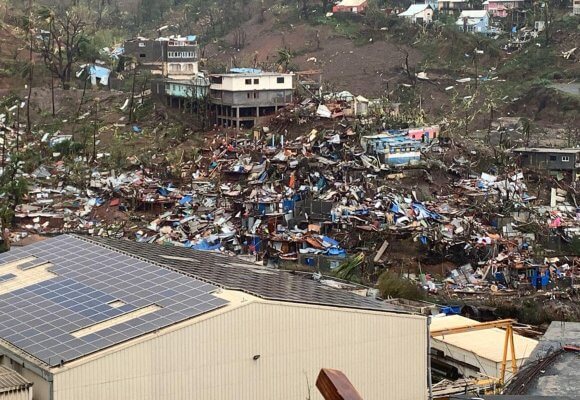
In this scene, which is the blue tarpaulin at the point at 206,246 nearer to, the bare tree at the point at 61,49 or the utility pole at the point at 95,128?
the utility pole at the point at 95,128

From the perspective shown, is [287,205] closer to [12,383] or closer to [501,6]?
[12,383]

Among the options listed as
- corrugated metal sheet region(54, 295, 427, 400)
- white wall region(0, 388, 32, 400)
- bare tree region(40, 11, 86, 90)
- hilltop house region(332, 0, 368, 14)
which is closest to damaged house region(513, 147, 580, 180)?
corrugated metal sheet region(54, 295, 427, 400)

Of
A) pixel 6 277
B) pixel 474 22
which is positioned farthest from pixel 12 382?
pixel 474 22

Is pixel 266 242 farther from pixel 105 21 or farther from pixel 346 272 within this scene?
pixel 105 21

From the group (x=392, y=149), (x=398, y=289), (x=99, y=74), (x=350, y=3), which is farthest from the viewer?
(x=350, y=3)

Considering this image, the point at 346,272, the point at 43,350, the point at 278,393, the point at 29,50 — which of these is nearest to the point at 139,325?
the point at 43,350

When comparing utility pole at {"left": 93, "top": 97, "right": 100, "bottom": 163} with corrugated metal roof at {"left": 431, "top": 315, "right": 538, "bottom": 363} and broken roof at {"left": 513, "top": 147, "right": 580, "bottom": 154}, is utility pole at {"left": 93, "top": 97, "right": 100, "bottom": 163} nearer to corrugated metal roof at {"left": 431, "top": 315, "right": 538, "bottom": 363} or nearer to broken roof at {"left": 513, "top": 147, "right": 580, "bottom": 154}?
broken roof at {"left": 513, "top": 147, "right": 580, "bottom": 154}
